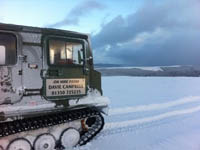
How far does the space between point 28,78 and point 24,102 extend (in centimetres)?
53

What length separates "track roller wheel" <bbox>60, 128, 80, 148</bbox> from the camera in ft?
17.6

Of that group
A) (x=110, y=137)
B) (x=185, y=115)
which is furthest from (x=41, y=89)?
(x=185, y=115)

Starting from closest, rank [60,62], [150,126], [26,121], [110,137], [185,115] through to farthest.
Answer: [26,121] → [60,62] → [110,137] → [150,126] → [185,115]

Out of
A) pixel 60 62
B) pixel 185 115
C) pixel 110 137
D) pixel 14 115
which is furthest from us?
pixel 185 115

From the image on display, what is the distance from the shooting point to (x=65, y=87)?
17.4ft

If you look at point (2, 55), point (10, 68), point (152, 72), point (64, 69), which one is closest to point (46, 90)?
point (64, 69)

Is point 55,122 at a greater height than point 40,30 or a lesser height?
lesser

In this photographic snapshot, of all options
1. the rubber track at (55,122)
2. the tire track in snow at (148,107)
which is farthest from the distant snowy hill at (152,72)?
the rubber track at (55,122)

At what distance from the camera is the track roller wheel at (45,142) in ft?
16.5

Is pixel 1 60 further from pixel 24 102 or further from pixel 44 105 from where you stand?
pixel 44 105

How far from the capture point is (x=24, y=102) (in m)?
4.67

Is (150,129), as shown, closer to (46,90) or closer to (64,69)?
(64,69)

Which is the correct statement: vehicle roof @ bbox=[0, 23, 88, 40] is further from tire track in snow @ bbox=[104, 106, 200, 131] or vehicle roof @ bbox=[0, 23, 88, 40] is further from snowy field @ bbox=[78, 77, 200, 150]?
tire track in snow @ bbox=[104, 106, 200, 131]

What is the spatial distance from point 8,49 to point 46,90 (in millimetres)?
1205
